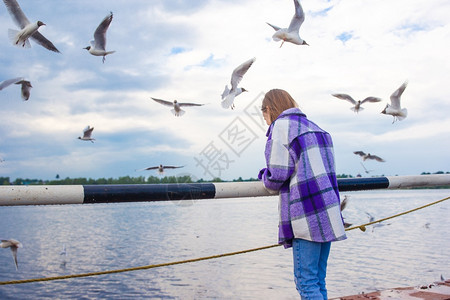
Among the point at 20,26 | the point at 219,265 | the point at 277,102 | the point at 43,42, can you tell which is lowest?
the point at 219,265

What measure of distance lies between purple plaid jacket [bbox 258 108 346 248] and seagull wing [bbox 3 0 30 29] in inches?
270

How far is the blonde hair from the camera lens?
2.62 metres

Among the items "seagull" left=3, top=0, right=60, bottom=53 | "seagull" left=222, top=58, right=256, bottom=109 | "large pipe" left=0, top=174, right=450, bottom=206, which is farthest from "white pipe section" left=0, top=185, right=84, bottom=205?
"seagull" left=3, top=0, right=60, bottom=53

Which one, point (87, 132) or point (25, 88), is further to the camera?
point (87, 132)

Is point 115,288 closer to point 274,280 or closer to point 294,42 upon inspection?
point 274,280

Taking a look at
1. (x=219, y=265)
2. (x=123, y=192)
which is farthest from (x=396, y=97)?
(x=219, y=265)

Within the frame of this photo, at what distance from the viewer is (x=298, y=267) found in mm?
2482

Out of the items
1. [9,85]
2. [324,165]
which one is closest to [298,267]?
[324,165]

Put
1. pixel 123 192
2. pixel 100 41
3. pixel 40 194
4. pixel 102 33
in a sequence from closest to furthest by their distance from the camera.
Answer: pixel 40 194
pixel 123 192
pixel 102 33
pixel 100 41

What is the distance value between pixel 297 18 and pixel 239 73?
2023 millimetres

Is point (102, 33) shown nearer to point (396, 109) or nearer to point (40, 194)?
point (396, 109)

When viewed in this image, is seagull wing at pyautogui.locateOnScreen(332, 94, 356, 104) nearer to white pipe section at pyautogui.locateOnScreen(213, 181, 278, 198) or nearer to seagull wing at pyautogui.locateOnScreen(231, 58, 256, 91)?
seagull wing at pyautogui.locateOnScreen(231, 58, 256, 91)

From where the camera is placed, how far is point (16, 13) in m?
7.88

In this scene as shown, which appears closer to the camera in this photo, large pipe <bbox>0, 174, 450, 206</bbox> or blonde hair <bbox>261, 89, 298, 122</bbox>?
large pipe <bbox>0, 174, 450, 206</bbox>
